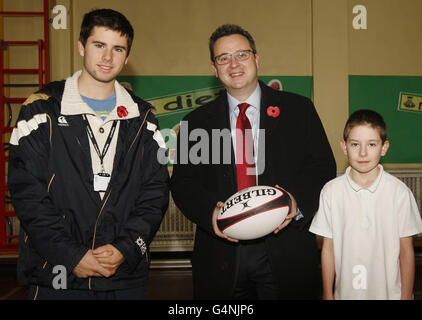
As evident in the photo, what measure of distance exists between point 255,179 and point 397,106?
3883 mm

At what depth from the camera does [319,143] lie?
195 cm

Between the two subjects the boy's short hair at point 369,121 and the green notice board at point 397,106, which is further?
the green notice board at point 397,106

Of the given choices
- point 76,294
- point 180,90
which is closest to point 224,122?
point 76,294

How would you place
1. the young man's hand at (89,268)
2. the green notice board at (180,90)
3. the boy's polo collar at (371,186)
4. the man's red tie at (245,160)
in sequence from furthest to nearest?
the green notice board at (180,90)
the man's red tie at (245,160)
the boy's polo collar at (371,186)
the young man's hand at (89,268)

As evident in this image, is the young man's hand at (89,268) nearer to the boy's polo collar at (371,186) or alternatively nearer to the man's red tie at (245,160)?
the man's red tie at (245,160)

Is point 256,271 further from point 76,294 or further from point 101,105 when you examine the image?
point 101,105

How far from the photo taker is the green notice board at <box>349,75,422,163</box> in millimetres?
4945

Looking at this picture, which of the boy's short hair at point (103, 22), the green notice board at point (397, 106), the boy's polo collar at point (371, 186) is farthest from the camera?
the green notice board at point (397, 106)

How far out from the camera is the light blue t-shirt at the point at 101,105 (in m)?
1.88

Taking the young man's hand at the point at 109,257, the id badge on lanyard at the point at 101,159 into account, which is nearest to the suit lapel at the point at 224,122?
the id badge on lanyard at the point at 101,159

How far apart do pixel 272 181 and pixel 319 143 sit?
32 cm

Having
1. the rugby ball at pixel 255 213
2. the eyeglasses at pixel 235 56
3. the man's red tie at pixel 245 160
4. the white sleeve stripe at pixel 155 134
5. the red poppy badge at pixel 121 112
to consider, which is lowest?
the rugby ball at pixel 255 213

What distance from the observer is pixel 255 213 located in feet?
5.80

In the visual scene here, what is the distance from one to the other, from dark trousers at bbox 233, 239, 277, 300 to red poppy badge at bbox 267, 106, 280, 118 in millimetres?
655
